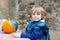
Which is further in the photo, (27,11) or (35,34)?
(27,11)

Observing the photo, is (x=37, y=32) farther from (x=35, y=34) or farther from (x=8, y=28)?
(x=8, y=28)

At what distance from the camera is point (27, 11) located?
169 inches

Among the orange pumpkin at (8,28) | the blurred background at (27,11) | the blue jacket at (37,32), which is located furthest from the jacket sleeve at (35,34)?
the blurred background at (27,11)

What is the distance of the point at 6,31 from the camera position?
2162 millimetres

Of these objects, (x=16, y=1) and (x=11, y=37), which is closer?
(x=11, y=37)

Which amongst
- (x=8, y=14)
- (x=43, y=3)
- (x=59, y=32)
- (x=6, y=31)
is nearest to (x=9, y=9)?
(x=8, y=14)

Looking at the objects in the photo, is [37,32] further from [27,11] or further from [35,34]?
[27,11]

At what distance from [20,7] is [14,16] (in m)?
0.21

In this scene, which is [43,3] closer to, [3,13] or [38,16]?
[3,13]

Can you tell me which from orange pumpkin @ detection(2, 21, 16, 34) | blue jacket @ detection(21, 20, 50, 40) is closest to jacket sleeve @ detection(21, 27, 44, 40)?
blue jacket @ detection(21, 20, 50, 40)

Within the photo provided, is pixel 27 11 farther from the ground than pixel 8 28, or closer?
closer

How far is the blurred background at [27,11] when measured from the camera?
13.6 ft

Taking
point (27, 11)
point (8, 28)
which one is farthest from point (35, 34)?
point (27, 11)

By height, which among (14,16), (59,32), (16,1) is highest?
(16,1)
